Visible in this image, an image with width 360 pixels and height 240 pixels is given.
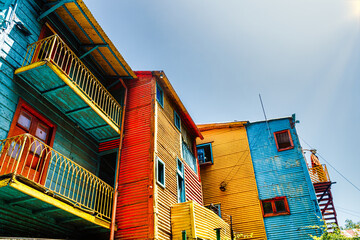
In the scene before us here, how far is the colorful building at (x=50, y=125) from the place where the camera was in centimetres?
807

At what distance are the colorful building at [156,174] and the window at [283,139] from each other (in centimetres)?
720

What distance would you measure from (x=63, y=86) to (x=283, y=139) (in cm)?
1548

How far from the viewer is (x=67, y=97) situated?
10289mm

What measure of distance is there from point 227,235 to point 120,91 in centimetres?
950

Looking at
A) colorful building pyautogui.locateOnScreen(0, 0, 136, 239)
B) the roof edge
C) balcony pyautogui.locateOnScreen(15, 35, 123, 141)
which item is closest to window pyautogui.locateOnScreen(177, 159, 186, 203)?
colorful building pyautogui.locateOnScreen(0, 0, 136, 239)

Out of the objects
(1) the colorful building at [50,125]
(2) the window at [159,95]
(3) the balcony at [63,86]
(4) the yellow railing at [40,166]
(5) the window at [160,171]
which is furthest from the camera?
(2) the window at [159,95]

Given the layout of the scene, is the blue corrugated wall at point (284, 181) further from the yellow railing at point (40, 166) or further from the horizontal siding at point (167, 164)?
the yellow railing at point (40, 166)

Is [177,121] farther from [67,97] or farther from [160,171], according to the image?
[67,97]

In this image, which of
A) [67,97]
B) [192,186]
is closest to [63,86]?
[67,97]

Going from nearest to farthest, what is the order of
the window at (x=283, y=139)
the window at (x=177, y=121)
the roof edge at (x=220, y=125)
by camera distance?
the window at (x=177, y=121), the window at (x=283, y=139), the roof edge at (x=220, y=125)

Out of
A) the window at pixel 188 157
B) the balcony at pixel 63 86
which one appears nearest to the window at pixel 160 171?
the balcony at pixel 63 86

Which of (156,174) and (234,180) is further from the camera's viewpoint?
(234,180)

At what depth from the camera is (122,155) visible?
12.4 m

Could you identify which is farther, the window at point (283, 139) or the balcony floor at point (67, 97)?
the window at point (283, 139)
